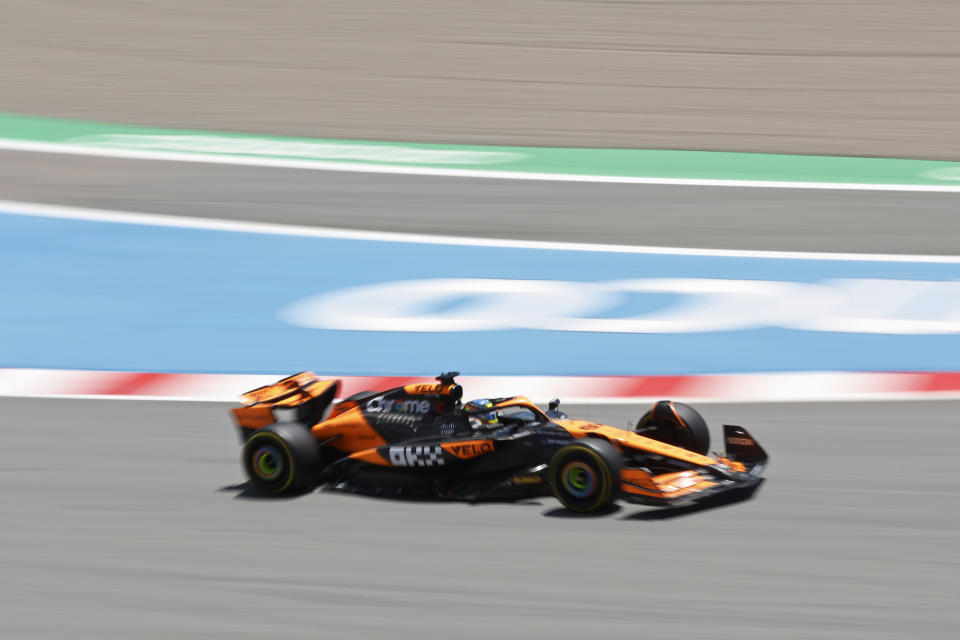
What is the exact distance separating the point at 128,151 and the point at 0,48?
5.33 meters

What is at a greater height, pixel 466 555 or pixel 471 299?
pixel 471 299

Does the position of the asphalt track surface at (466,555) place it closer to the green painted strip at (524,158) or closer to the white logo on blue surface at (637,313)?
the white logo on blue surface at (637,313)

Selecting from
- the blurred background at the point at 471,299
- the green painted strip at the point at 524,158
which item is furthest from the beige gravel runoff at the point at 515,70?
the green painted strip at the point at 524,158

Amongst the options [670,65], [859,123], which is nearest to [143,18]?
[670,65]

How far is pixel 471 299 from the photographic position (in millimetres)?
11109

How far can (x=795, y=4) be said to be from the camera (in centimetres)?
2027

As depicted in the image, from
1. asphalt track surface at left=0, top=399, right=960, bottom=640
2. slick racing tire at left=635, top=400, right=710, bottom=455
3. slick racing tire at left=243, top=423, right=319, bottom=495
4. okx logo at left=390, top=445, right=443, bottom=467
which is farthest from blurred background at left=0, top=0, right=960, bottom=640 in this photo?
slick racing tire at left=635, top=400, right=710, bottom=455

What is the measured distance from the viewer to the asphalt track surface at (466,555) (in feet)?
17.9

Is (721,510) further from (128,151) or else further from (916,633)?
(128,151)

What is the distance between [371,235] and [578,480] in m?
6.62

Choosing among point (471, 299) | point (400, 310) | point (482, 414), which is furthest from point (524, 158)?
point (482, 414)

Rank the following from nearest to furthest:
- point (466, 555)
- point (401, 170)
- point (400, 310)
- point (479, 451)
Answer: point (466, 555) < point (479, 451) < point (400, 310) < point (401, 170)

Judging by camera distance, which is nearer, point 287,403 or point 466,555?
point 466,555

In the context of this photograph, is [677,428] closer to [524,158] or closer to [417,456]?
[417,456]
